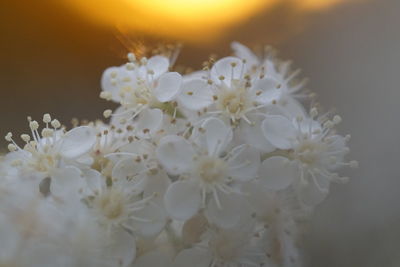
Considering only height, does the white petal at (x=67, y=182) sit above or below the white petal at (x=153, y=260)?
above

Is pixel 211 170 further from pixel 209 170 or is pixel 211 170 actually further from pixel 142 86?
pixel 142 86

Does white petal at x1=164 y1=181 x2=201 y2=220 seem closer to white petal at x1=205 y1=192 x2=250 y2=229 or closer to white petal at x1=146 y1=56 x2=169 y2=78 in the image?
white petal at x1=205 y1=192 x2=250 y2=229

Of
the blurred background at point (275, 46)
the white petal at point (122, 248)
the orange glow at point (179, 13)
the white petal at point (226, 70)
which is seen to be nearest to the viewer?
the white petal at point (122, 248)

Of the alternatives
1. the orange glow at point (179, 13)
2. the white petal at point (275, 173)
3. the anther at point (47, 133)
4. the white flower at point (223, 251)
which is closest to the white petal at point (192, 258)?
the white flower at point (223, 251)

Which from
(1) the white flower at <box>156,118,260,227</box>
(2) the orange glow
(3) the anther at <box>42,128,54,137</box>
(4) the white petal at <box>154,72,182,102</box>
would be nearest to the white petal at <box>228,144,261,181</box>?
(1) the white flower at <box>156,118,260,227</box>

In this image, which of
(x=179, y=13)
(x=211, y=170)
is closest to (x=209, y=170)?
(x=211, y=170)

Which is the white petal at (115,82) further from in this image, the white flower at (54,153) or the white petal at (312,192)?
the white petal at (312,192)

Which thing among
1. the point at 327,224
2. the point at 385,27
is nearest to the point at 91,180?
the point at 327,224
